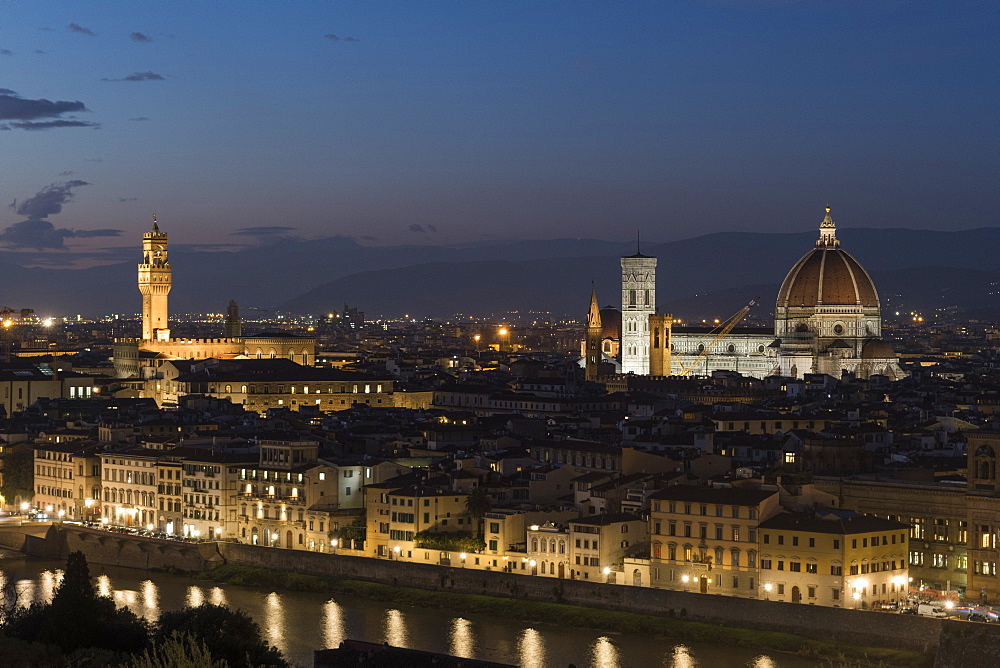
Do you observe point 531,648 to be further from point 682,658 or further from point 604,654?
point 682,658

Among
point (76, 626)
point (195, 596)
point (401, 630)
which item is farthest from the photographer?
point (195, 596)

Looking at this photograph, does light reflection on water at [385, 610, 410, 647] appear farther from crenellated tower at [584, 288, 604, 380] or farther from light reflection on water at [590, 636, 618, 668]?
crenellated tower at [584, 288, 604, 380]

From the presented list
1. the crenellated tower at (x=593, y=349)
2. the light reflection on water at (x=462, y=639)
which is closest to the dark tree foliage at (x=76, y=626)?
the light reflection on water at (x=462, y=639)

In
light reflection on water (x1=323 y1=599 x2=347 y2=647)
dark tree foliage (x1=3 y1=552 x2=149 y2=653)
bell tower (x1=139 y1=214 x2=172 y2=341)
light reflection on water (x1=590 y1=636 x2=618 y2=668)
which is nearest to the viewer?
dark tree foliage (x1=3 y1=552 x2=149 y2=653)

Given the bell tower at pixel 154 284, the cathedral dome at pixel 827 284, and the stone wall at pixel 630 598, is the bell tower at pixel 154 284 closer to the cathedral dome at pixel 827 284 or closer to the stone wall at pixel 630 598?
the cathedral dome at pixel 827 284

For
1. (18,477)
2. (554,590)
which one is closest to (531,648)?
(554,590)

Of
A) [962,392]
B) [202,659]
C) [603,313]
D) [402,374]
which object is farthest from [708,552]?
[603,313]

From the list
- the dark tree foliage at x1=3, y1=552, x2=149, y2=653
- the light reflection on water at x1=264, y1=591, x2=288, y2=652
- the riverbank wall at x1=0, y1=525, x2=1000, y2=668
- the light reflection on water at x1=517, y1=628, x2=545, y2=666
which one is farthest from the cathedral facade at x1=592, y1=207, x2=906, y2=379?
the dark tree foliage at x1=3, y1=552, x2=149, y2=653
